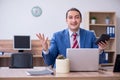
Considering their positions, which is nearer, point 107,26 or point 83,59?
point 83,59

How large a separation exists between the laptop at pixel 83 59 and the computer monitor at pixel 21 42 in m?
3.76

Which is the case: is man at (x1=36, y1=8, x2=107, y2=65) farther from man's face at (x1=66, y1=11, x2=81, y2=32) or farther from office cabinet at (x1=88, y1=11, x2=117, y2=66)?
office cabinet at (x1=88, y1=11, x2=117, y2=66)

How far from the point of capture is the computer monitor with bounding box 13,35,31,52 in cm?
593

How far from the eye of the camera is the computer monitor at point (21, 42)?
234 inches

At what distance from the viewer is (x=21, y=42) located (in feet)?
19.5

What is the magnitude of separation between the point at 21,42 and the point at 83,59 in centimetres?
383

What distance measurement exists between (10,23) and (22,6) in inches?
21.1

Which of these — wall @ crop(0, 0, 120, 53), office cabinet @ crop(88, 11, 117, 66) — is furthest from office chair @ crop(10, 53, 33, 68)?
office cabinet @ crop(88, 11, 117, 66)

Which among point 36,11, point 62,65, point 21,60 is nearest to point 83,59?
point 62,65

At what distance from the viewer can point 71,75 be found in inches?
81.1

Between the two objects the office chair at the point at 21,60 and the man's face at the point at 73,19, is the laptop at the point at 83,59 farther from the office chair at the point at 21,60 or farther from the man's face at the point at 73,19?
the office chair at the point at 21,60

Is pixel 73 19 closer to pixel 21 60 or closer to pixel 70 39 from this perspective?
pixel 70 39

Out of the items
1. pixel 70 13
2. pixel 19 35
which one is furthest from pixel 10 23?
pixel 70 13

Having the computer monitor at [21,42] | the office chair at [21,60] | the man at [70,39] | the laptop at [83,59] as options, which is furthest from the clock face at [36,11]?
the laptop at [83,59]
